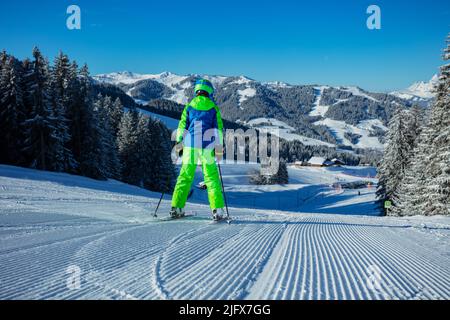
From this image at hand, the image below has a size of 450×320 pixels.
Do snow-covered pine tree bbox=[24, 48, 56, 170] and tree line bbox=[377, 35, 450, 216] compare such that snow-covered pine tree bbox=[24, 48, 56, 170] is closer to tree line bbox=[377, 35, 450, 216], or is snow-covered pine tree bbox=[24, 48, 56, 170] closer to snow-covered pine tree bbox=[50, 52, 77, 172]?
snow-covered pine tree bbox=[50, 52, 77, 172]

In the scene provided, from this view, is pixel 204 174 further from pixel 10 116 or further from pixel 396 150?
pixel 10 116

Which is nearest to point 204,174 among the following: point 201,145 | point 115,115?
point 201,145

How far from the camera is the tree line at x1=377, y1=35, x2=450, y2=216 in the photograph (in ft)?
57.9

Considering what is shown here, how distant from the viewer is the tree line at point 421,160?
17656 mm

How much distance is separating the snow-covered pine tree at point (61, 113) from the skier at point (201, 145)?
2628cm

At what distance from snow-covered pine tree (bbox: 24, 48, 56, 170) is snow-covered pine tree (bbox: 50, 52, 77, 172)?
65cm

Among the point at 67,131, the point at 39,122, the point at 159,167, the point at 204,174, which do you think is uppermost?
the point at 39,122

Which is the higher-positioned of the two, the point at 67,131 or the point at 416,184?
the point at 67,131

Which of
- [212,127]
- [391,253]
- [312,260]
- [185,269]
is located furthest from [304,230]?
[185,269]

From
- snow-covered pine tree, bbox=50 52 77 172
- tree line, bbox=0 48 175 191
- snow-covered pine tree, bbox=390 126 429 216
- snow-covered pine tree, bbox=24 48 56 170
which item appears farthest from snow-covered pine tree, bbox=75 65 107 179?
snow-covered pine tree, bbox=390 126 429 216

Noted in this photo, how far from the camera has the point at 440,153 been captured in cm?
1819

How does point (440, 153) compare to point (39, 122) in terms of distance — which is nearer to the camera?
point (440, 153)

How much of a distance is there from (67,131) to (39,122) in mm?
4966

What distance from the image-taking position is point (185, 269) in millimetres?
2949
